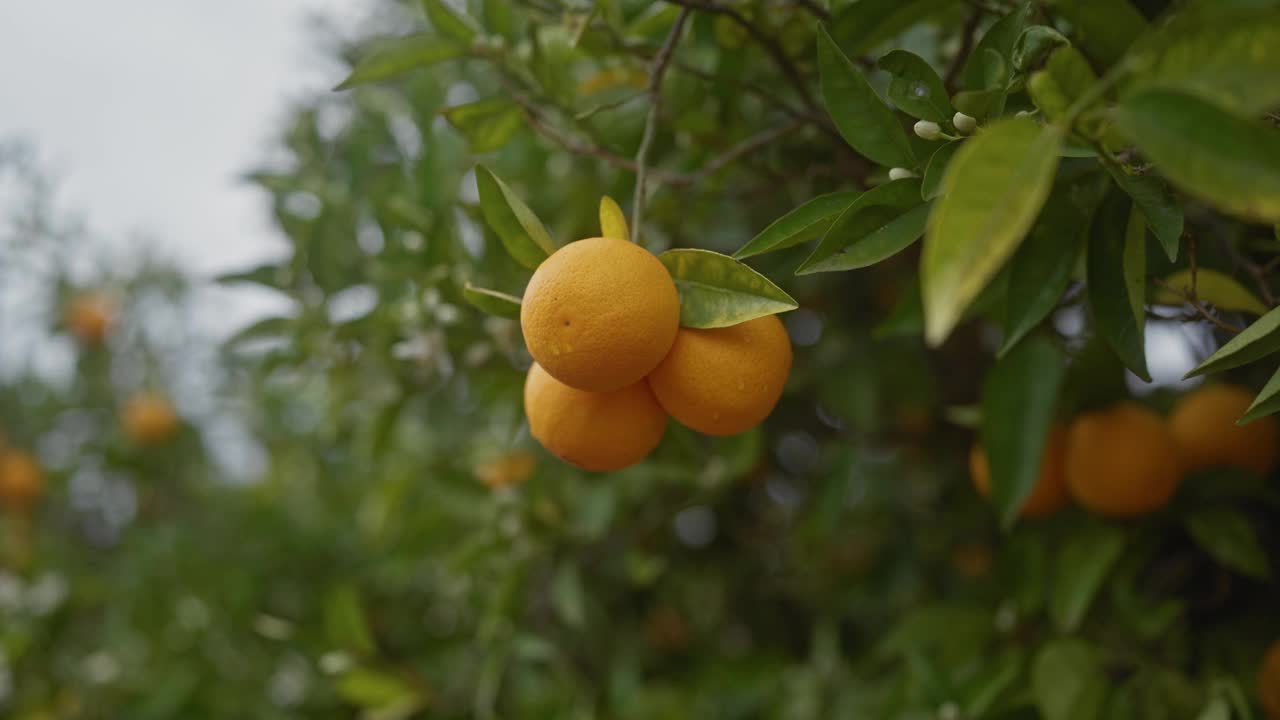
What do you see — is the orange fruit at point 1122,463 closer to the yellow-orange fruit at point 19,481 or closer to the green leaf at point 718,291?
the green leaf at point 718,291

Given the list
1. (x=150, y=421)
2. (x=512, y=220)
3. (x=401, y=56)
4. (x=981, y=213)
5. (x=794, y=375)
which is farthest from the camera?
(x=150, y=421)

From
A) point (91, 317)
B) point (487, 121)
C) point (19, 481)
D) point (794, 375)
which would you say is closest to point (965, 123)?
point (487, 121)

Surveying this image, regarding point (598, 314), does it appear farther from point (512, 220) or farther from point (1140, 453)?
point (1140, 453)

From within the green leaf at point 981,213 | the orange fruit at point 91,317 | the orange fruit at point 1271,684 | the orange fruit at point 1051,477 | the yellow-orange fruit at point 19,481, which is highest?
the green leaf at point 981,213

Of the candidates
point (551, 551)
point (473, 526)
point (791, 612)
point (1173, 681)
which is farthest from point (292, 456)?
point (1173, 681)

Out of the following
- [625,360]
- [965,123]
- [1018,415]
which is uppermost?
[965,123]

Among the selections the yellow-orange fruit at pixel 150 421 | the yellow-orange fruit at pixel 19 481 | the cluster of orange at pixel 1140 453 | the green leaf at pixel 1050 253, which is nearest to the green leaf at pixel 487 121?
the green leaf at pixel 1050 253
